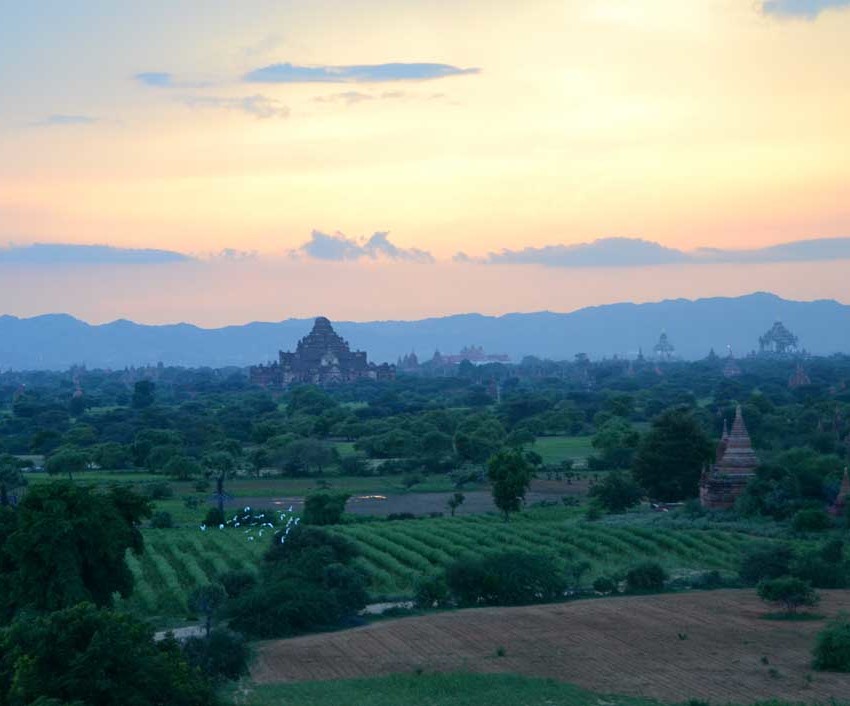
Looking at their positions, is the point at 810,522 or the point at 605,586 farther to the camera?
the point at 810,522

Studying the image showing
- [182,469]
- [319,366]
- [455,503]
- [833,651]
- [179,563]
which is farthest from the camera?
[319,366]

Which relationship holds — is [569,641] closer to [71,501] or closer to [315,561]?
[315,561]

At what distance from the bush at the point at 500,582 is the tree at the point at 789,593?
5.40 meters

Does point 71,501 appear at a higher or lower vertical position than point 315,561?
higher

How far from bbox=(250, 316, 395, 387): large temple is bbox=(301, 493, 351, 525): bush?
12470cm

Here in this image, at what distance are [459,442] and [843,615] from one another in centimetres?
4754

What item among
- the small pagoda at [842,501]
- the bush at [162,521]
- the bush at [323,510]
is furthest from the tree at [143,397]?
the small pagoda at [842,501]

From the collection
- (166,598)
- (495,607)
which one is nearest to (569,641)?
(495,607)

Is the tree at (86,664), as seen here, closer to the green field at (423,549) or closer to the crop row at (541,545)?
the green field at (423,549)

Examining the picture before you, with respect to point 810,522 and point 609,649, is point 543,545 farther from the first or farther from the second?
point 609,649

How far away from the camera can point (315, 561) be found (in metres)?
33.4

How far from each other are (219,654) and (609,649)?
27.3ft

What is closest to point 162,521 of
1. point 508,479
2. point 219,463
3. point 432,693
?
point 508,479

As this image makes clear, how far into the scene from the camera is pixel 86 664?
1953cm
